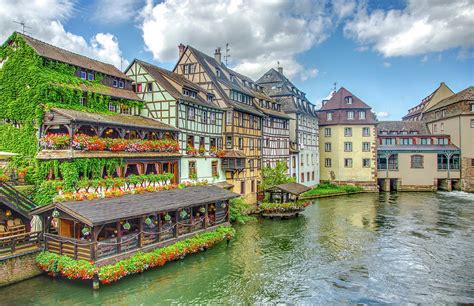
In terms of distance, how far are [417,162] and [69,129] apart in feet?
149

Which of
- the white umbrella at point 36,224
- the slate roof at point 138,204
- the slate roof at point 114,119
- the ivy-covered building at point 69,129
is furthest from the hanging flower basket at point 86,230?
the slate roof at point 114,119

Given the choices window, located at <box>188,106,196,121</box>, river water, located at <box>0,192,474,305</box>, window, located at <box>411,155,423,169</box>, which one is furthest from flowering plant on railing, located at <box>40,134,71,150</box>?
window, located at <box>411,155,423,169</box>

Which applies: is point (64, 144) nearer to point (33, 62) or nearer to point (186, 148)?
point (33, 62)

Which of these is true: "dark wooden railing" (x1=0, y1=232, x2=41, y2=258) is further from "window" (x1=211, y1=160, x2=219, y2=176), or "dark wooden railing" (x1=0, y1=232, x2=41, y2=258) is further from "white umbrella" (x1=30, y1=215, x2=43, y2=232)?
"window" (x1=211, y1=160, x2=219, y2=176)

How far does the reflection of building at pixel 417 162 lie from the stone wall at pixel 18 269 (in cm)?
4542

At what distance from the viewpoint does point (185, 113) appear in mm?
28562

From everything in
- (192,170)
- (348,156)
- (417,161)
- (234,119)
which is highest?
(234,119)

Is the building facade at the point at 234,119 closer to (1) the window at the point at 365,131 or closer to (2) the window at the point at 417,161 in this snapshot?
(1) the window at the point at 365,131

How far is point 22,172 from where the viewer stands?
2045 centimetres

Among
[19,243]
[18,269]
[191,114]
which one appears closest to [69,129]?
[19,243]

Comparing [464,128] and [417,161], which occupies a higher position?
[464,128]

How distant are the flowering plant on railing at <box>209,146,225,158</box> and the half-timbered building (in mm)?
404

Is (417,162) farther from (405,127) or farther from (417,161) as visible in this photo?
(405,127)

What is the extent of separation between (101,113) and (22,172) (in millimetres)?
5894
